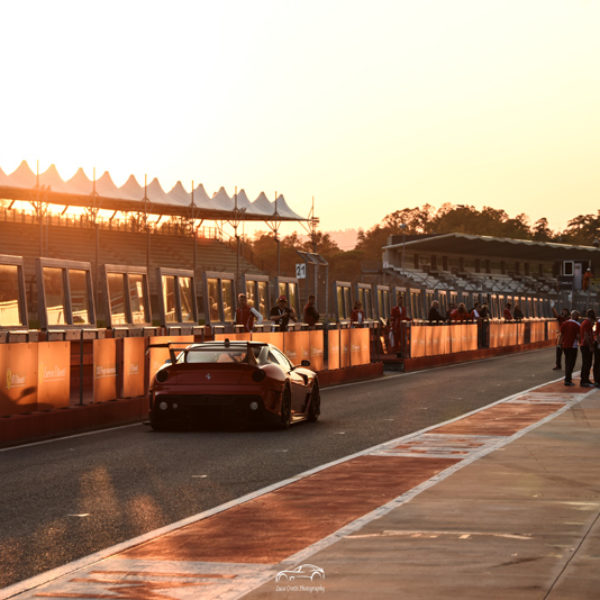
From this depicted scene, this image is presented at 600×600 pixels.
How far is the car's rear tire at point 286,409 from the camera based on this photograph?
17.3m

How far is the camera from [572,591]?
6.32 metres

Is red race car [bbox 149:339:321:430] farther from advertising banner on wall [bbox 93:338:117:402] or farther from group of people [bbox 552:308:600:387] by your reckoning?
group of people [bbox 552:308:600:387]

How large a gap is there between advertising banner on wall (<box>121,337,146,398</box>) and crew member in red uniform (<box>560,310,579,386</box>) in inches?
470

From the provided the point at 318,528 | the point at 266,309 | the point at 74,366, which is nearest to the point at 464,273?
the point at 266,309

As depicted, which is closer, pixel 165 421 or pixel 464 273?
pixel 165 421

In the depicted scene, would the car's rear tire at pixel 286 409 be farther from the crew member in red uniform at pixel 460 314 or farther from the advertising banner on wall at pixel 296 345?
the crew member in red uniform at pixel 460 314

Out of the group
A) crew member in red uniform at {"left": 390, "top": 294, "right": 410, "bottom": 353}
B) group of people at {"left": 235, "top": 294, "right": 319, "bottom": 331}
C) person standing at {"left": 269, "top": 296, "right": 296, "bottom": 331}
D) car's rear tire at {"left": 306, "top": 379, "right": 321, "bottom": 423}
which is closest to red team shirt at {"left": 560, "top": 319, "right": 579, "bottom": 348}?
group of people at {"left": 235, "top": 294, "right": 319, "bottom": 331}

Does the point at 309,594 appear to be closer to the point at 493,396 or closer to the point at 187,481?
the point at 187,481

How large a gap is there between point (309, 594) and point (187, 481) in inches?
218

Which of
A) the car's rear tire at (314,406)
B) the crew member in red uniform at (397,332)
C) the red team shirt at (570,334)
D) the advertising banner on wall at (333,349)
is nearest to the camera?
the car's rear tire at (314,406)

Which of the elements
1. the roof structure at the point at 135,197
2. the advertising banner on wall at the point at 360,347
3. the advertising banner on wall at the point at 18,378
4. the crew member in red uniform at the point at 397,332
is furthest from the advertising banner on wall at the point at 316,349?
the roof structure at the point at 135,197

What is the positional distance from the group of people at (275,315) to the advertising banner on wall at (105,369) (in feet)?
29.6

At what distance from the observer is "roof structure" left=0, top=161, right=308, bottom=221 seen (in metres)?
66.8

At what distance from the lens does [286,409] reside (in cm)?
1750
